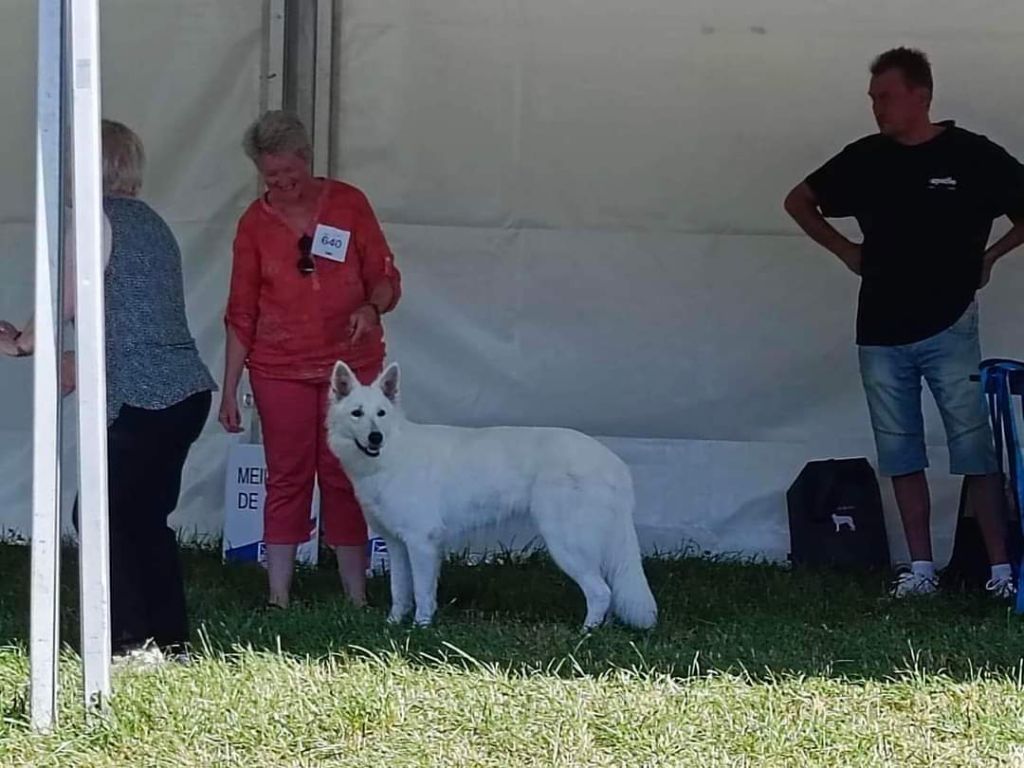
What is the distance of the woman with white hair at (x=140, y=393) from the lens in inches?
176

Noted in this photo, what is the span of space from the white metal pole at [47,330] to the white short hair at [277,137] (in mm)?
1480

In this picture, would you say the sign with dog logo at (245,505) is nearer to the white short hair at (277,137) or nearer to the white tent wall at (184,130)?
the white tent wall at (184,130)

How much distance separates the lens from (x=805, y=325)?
6547mm

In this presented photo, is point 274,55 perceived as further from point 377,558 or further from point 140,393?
point 140,393

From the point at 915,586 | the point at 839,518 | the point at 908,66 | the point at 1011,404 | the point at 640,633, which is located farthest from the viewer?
the point at 839,518

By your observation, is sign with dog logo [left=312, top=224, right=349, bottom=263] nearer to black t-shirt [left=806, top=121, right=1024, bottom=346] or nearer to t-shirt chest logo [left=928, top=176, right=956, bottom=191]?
black t-shirt [left=806, top=121, right=1024, bottom=346]

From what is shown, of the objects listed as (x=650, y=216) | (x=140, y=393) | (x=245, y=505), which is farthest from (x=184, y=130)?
(x=140, y=393)

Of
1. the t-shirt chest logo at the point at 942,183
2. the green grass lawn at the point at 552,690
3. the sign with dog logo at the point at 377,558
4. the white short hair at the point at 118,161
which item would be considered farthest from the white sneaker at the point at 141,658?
the t-shirt chest logo at the point at 942,183

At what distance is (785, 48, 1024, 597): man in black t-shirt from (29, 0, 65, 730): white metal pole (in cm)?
312

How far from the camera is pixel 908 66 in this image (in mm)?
5691

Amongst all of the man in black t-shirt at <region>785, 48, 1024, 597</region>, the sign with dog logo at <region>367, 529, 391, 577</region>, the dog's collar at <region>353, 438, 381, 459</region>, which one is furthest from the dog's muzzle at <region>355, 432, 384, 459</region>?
the man in black t-shirt at <region>785, 48, 1024, 597</region>

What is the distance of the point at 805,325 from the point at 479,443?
1842 mm

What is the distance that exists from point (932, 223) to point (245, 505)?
9.42 feet

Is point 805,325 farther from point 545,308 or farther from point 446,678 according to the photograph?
point 446,678
